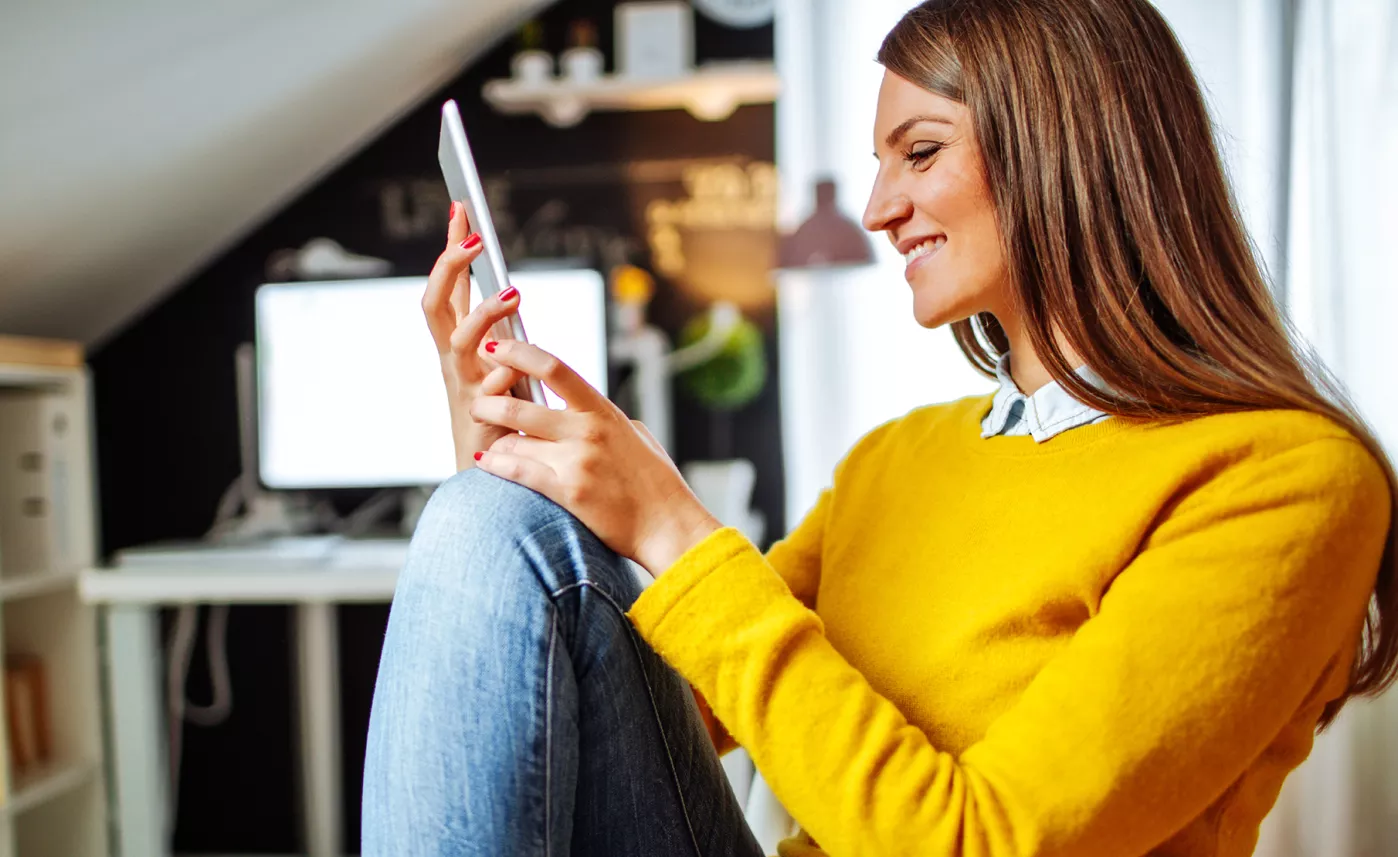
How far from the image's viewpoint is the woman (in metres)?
0.57

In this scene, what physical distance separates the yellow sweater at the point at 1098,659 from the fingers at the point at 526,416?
5.0 inches

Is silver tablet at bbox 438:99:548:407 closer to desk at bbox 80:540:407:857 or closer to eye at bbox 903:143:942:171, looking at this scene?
eye at bbox 903:143:942:171

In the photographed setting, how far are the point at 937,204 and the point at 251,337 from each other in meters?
1.83

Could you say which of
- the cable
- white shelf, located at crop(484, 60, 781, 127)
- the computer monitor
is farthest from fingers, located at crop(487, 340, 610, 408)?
the cable

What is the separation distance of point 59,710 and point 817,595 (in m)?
1.39

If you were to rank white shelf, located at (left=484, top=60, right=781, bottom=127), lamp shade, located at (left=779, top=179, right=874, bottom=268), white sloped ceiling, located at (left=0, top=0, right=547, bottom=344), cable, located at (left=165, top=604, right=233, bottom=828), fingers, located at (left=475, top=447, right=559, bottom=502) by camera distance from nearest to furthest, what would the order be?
fingers, located at (left=475, top=447, right=559, bottom=502) → white sloped ceiling, located at (left=0, top=0, right=547, bottom=344) → lamp shade, located at (left=779, top=179, right=874, bottom=268) → white shelf, located at (left=484, top=60, right=781, bottom=127) → cable, located at (left=165, top=604, right=233, bottom=828)

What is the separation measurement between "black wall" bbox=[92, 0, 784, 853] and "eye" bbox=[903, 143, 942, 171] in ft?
4.53

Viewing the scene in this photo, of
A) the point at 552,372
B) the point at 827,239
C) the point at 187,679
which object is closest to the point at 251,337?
the point at 187,679

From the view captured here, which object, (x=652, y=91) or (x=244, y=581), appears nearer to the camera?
(x=244, y=581)

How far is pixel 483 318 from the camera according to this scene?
28.1 inches

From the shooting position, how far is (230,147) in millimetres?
1818

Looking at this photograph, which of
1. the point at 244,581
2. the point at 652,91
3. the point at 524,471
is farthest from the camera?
the point at 652,91

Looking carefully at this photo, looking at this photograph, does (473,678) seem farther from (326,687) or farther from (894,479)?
(326,687)

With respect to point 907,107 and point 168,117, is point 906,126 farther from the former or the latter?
point 168,117
